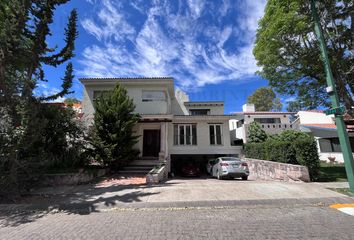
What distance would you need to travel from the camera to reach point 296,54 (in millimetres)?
10953

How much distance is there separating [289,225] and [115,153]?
34.0 ft

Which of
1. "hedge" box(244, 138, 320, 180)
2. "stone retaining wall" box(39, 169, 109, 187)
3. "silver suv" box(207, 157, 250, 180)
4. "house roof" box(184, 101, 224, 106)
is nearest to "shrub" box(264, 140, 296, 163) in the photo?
"hedge" box(244, 138, 320, 180)

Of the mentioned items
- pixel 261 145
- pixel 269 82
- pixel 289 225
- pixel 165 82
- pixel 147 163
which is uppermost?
pixel 165 82

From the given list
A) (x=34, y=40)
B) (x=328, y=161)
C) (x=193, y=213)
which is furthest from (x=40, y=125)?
(x=328, y=161)

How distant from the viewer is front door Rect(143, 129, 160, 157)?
17.4 meters

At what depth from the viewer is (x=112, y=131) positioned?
12508mm

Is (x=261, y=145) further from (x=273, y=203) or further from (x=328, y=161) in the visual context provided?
(x=328, y=161)

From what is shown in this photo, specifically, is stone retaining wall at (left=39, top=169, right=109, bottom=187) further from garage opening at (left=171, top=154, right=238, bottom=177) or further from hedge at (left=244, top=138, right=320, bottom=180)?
hedge at (left=244, top=138, right=320, bottom=180)

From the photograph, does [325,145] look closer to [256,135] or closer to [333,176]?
[256,135]

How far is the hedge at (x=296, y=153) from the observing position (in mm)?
9797

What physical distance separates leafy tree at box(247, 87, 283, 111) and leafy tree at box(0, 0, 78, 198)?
41.1 metres

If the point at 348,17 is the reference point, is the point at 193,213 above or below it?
below

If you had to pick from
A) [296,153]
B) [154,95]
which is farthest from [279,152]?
[154,95]

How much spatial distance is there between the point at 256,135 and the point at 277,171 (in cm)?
781
